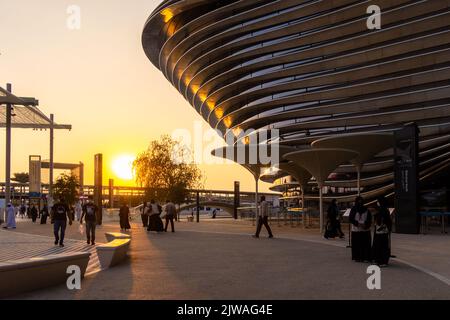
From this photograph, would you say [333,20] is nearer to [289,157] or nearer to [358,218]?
[289,157]

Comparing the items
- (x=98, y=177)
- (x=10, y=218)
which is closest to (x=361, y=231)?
(x=98, y=177)

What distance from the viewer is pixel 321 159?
2538cm

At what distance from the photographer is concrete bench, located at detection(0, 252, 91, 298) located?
26.8 ft

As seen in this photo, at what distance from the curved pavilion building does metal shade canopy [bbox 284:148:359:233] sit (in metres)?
9.89

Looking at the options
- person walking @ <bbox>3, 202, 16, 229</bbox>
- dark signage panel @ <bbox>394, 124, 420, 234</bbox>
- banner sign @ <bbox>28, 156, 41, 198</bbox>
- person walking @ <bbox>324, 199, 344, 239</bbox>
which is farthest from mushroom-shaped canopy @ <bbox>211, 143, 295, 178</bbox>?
banner sign @ <bbox>28, 156, 41, 198</bbox>

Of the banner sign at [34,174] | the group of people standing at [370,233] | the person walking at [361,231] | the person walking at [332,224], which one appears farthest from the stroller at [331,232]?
the banner sign at [34,174]

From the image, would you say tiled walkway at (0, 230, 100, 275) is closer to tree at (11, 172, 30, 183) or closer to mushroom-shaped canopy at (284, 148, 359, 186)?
mushroom-shaped canopy at (284, 148, 359, 186)

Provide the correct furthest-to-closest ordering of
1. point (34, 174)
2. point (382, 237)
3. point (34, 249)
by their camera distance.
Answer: point (34, 174), point (34, 249), point (382, 237)

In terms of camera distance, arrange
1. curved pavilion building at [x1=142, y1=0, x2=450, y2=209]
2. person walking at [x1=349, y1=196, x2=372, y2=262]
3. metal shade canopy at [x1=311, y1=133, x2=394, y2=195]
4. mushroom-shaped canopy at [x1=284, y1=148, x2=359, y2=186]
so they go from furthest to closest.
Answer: curved pavilion building at [x1=142, y1=0, x2=450, y2=209], metal shade canopy at [x1=311, y1=133, x2=394, y2=195], mushroom-shaped canopy at [x1=284, y1=148, x2=359, y2=186], person walking at [x1=349, y1=196, x2=372, y2=262]

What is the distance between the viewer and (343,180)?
3938cm

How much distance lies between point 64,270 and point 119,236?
22.1ft

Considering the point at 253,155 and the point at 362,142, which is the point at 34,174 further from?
the point at 362,142

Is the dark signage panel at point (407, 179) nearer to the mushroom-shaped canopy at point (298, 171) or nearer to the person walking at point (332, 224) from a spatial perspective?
the person walking at point (332, 224)

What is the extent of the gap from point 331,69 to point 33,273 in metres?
31.2
